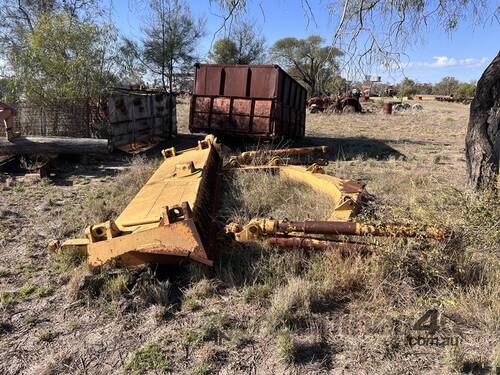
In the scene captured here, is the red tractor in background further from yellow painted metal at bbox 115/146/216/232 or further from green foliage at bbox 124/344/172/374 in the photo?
green foliage at bbox 124/344/172/374

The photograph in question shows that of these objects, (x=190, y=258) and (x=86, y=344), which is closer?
(x=86, y=344)

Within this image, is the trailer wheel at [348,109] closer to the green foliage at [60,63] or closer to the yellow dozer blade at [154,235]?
the green foliage at [60,63]

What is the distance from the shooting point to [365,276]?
3.45 metres

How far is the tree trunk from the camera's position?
17.3 feet

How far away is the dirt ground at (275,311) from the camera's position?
2.75 meters

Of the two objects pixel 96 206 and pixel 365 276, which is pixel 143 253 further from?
pixel 96 206

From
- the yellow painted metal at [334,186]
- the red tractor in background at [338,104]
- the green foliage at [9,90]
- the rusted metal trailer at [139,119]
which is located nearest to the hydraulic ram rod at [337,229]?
the yellow painted metal at [334,186]

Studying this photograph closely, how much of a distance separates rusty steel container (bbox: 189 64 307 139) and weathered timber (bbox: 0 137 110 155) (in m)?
2.82

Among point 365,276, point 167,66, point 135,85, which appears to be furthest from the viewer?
point 167,66

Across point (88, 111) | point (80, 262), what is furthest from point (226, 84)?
point (80, 262)

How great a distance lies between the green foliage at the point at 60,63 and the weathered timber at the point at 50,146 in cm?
188

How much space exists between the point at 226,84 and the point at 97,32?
3432 mm

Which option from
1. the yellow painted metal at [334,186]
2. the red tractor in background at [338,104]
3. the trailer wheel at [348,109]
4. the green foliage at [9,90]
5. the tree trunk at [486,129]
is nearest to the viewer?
the yellow painted metal at [334,186]

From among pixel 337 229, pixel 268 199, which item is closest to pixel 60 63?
pixel 268 199
